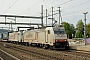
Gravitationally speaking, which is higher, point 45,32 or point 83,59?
point 45,32

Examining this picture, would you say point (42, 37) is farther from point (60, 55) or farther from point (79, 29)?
point (79, 29)

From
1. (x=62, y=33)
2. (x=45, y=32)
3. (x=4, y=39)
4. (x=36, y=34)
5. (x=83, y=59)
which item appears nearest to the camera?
(x=83, y=59)

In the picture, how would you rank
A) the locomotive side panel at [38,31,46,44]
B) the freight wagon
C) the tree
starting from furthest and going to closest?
the tree
the locomotive side panel at [38,31,46,44]
the freight wagon

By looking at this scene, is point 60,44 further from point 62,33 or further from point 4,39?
point 4,39

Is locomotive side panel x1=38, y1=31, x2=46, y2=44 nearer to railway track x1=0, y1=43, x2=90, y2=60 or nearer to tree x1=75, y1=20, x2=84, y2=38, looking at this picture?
railway track x1=0, y1=43, x2=90, y2=60

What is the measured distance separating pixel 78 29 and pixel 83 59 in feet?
322

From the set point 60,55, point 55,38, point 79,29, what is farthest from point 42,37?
point 79,29

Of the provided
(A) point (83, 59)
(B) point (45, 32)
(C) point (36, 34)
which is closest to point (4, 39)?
(C) point (36, 34)

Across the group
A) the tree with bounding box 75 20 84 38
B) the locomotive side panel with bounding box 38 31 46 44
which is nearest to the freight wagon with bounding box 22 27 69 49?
the locomotive side panel with bounding box 38 31 46 44

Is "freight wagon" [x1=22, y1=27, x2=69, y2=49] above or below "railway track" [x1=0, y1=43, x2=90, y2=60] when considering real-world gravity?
above

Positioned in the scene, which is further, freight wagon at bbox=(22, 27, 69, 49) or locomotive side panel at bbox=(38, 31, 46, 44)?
locomotive side panel at bbox=(38, 31, 46, 44)

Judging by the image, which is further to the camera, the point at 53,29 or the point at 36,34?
the point at 36,34

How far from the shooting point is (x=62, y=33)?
91.2ft

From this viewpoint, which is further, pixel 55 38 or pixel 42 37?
pixel 42 37
